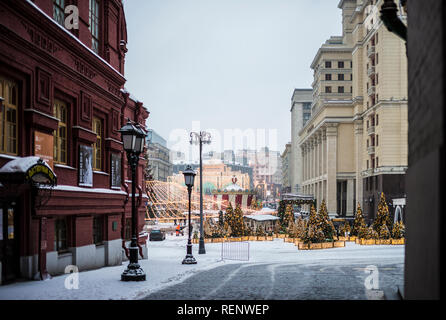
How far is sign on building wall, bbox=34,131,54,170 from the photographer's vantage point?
1534 cm

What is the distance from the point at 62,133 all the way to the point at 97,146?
3723mm

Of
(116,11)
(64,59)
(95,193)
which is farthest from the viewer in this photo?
(116,11)

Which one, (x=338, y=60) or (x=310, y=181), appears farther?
(x=310, y=181)

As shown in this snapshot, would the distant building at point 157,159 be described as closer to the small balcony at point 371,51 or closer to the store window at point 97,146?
the small balcony at point 371,51

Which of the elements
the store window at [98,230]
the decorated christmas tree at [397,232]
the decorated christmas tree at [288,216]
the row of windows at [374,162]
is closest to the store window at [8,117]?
the store window at [98,230]

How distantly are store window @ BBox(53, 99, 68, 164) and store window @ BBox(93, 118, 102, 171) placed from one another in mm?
2966

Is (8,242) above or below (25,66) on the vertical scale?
below

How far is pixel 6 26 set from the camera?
44.4 feet

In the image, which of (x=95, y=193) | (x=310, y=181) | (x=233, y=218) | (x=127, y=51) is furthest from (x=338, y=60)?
(x=95, y=193)

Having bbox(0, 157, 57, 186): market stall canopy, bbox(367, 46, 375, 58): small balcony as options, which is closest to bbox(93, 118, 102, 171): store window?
bbox(0, 157, 57, 186): market stall canopy

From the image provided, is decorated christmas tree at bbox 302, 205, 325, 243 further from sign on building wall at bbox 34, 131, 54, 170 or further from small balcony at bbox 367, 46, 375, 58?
small balcony at bbox 367, 46, 375, 58

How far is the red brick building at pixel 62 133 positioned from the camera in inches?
564

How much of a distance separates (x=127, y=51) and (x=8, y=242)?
14355 mm
